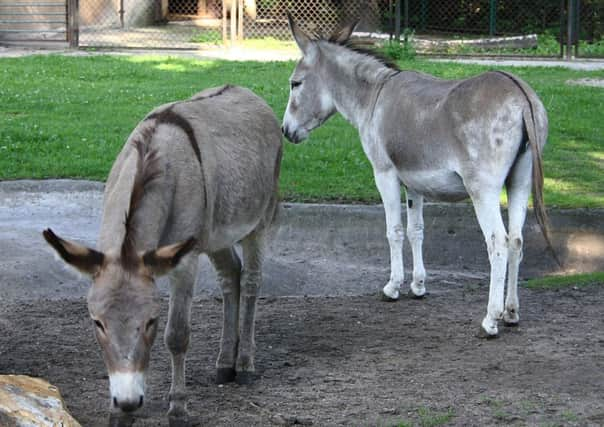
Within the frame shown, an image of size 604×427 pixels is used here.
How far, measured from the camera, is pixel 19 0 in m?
22.6

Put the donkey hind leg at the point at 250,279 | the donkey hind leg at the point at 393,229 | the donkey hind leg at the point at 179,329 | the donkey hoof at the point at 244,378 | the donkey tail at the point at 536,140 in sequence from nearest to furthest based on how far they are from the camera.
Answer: the donkey hind leg at the point at 179,329 → the donkey hoof at the point at 244,378 → the donkey hind leg at the point at 250,279 → the donkey tail at the point at 536,140 → the donkey hind leg at the point at 393,229

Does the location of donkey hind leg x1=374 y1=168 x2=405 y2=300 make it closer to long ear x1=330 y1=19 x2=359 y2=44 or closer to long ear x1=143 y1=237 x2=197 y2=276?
long ear x1=330 y1=19 x2=359 y2=44

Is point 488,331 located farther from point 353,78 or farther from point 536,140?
point 353,78

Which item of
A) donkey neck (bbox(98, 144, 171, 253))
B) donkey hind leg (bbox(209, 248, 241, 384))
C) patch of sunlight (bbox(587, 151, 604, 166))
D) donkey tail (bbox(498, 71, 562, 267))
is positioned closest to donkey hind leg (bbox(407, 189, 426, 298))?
donkey tail (bbox(498, 71, 562, 267))

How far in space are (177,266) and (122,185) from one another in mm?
715

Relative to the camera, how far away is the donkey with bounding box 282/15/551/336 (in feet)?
22.0

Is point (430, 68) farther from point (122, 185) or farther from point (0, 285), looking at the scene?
point (122, 185)

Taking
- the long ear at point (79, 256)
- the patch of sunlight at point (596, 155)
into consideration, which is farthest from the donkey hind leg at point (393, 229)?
the patch of sunlight at point (596, 155)

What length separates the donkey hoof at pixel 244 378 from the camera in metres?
6.13

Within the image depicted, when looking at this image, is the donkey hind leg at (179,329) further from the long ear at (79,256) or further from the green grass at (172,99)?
the green grass at (172,99)

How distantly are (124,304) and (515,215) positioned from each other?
3396 millimetres

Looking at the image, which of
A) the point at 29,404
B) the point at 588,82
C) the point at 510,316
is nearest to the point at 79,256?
the point at 29,404

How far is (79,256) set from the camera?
4.47 metres

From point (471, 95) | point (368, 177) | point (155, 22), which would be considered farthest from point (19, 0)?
point (471, 95)
